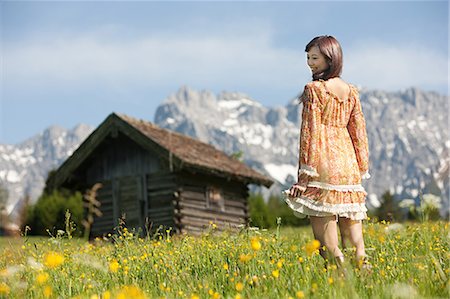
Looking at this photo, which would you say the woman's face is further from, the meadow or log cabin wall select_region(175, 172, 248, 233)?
log cabin wall select_region(175, 172, 248, 233)

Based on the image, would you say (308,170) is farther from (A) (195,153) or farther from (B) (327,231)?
(A) (195,153)

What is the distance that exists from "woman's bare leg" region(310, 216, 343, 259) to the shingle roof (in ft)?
46.3

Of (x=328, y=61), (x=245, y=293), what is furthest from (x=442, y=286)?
(x=328, y=61)

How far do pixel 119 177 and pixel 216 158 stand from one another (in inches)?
131

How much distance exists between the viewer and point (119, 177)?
74.0ft

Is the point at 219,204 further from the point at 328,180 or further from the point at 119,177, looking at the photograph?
the point at 328,180

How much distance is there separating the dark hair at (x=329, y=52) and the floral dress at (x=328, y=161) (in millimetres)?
104

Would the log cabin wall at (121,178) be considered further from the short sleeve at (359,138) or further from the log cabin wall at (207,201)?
the short sleeve at (359,138)

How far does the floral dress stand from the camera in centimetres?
598

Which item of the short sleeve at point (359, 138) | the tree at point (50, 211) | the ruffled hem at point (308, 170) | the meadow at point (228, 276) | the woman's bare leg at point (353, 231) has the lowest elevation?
the tree at point (50, 211)

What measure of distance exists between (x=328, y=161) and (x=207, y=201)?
53.8ft

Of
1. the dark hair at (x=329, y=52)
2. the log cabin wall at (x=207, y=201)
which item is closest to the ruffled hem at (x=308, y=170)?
the dark hair at (x=329, y=52)

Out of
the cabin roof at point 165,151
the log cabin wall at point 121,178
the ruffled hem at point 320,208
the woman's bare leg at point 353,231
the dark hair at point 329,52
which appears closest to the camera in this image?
the ruffled hem at point 320,208

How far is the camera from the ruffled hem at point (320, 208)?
5.93 metres
